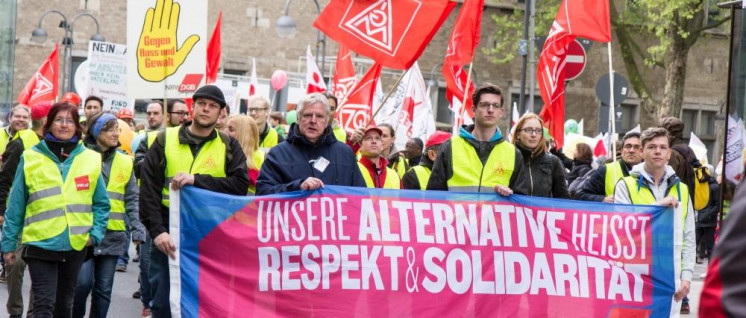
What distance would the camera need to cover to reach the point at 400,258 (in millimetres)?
6496

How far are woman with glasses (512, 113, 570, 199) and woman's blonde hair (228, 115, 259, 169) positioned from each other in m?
1.94

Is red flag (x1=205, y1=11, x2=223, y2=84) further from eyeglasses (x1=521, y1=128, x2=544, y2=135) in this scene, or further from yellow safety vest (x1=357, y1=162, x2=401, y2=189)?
eyeglasses (x1=521, y1=128, x2=544, y2=135)

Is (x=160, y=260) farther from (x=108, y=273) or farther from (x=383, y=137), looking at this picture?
(x=383, y=137)

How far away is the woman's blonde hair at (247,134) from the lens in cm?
850

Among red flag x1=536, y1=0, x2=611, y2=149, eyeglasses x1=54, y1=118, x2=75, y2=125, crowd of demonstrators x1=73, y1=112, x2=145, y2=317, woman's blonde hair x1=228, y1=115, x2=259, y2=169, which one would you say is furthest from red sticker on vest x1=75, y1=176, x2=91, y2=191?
red flag x1=536, y1=0, x2=611, y2=149

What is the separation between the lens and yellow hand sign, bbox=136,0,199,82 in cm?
1014

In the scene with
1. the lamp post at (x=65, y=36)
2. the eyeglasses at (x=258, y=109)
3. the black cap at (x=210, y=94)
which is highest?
the lamp post at (x=65, y=36)

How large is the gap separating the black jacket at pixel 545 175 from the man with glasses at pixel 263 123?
3523 mm

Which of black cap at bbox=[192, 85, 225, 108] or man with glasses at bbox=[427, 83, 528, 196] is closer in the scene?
black cap at bbox=[192, 85, 225, 108]

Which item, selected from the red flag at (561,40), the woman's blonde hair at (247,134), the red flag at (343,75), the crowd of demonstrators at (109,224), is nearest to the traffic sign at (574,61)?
the red flag at (561,40)

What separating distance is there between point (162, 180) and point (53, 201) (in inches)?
26.4

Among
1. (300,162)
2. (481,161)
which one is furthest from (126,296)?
(481,161)

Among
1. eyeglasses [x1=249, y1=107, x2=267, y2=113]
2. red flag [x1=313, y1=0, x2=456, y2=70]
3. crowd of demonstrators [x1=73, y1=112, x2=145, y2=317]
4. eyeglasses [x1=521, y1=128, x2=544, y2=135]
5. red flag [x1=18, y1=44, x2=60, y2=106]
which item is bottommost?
crowd of demonstrators [x1=73, y1=112, x2=145, y2=317]

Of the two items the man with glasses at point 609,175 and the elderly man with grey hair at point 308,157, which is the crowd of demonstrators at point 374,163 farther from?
the elderly man with grey hair at point 308,157
